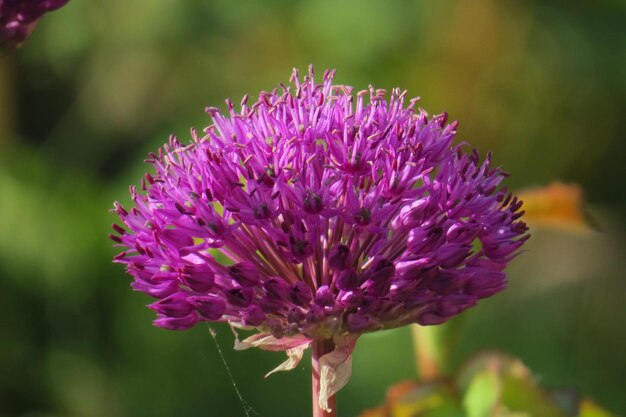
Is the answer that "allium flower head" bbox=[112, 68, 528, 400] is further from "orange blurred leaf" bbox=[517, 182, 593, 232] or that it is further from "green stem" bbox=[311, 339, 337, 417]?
"orange blurred leaf" bbox=[517, 182, 593, 232]

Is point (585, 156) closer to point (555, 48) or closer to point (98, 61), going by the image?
point (555, 48)

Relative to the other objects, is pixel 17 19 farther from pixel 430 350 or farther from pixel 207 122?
pixel 207 122

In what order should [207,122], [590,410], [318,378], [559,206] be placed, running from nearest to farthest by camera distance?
[318,378] < [590,410] < [559,206] < [207,122]

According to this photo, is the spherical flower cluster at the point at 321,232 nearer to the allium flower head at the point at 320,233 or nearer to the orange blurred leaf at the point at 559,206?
the allium flower head at the point at 320,233

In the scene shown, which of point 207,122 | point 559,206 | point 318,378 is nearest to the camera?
point 318,378

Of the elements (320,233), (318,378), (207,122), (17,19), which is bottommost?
(318,378)

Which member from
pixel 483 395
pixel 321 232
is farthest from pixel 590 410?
pixel 321 232
